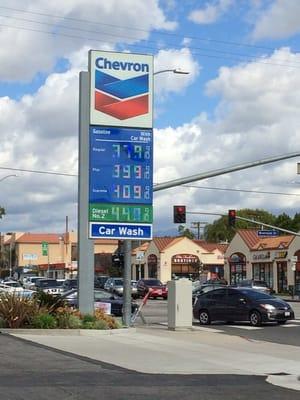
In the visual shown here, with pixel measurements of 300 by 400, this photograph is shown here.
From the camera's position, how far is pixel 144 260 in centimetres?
9519

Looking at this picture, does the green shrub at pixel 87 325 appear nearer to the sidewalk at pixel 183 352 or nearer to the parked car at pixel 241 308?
the sidewalk at pixel 183 352

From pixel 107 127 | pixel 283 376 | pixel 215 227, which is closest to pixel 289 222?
pixel 215 227

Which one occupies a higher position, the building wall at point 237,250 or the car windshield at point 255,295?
the building wall at point 237,250

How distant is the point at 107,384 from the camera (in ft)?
37.3

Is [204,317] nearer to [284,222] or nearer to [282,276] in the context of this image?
[282,276]

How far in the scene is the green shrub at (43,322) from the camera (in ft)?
68.7

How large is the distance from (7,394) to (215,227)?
126 meters

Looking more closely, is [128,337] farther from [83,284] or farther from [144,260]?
[144,260]

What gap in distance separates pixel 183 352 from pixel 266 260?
56963 mm

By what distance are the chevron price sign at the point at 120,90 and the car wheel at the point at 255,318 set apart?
320 inches

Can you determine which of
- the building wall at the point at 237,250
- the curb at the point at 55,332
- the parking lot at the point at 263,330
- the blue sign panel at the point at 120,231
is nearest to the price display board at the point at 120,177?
the blue sign panel at the point at 120,231

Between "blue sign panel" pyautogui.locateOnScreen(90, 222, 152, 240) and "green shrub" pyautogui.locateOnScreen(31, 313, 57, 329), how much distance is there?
3.25 meters

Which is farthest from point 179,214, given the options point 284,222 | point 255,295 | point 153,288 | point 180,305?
point 284,222

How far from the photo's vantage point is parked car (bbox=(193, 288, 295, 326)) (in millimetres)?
26406
